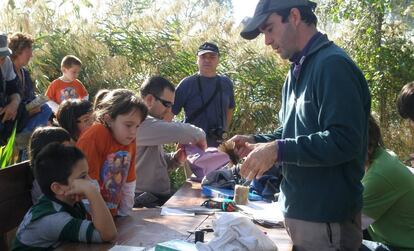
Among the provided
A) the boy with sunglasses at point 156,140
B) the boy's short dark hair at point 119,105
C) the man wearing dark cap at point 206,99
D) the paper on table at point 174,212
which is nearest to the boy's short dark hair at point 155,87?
the boy with sunglasses at point 156,140

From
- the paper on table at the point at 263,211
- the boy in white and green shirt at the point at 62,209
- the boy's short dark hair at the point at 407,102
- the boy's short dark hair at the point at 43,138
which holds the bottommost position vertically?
the paper on table at the point at 263,211

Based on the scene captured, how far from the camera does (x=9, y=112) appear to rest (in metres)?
4.61

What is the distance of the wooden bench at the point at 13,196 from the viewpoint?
9.28 ft

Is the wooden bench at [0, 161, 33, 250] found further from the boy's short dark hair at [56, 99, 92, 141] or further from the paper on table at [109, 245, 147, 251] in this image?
the paper on table at [109, 245, 147, 251]

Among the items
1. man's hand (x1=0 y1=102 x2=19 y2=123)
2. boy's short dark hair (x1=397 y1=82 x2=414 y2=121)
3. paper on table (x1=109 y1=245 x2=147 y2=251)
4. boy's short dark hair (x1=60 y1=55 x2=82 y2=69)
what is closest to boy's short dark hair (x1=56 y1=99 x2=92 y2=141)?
man's hand (x1=0 y1=102 x2=19 y2=123)

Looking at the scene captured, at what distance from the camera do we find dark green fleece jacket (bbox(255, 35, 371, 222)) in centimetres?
206

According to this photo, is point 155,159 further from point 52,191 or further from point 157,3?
point 157,3

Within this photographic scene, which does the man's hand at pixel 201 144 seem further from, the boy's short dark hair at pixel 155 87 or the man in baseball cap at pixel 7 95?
the man in baseball cap at pixel 7 95

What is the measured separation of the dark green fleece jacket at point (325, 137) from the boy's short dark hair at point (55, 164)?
98 cm

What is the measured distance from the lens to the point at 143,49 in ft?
27.0

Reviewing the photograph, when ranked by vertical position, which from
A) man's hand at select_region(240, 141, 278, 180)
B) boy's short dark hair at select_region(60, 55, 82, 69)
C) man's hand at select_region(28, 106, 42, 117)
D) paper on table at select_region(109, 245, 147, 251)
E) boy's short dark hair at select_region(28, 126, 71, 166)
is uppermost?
boy's short dark hair at select_region(60, 55, 82, 69)

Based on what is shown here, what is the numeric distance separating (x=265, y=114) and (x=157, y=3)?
9.73 feet

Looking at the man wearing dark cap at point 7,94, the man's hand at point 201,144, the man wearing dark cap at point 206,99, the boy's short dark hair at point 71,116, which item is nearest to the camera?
the boy's short dark hair at point 71,116

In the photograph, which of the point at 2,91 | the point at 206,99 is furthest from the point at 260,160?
the point at 206,99
